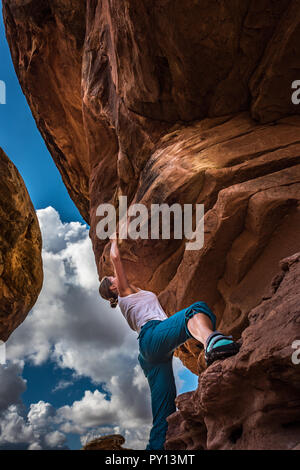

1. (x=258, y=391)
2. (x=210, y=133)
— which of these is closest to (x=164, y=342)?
(x=258, y=391)

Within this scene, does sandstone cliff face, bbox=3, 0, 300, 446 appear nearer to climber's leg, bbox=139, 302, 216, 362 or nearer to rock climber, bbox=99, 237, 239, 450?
rock climber, bbox=99, 237, 239, 450

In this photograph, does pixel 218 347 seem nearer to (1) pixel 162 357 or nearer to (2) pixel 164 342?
(2) pixel 164 342

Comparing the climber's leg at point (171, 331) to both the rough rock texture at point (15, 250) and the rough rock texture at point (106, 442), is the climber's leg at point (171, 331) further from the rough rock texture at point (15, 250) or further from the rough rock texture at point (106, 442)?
the rough rock texture at point (106, 442)

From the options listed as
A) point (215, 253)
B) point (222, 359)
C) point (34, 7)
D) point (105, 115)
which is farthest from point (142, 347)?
point (34, 7)

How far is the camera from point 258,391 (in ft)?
7.60

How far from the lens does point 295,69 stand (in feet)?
20.4

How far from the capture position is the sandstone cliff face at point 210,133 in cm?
529

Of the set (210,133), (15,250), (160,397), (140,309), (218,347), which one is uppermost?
(15,250)

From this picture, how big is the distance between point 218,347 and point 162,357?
43.4 inches

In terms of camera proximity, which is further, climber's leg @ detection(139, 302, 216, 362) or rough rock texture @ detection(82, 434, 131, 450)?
rough rock texture @ detection(82, 434, 131, 450)

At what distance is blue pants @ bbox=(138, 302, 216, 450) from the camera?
3.35 meters

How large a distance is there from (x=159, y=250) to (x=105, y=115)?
5071mm

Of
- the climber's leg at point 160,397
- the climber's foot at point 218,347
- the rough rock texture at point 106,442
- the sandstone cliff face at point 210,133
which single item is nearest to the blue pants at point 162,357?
the climber's leg at point 160,397

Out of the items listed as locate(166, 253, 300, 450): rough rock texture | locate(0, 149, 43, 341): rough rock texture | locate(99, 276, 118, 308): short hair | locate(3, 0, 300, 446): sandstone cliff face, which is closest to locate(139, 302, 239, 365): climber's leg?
locate(166, 253, 300, 450): rough rock texture
